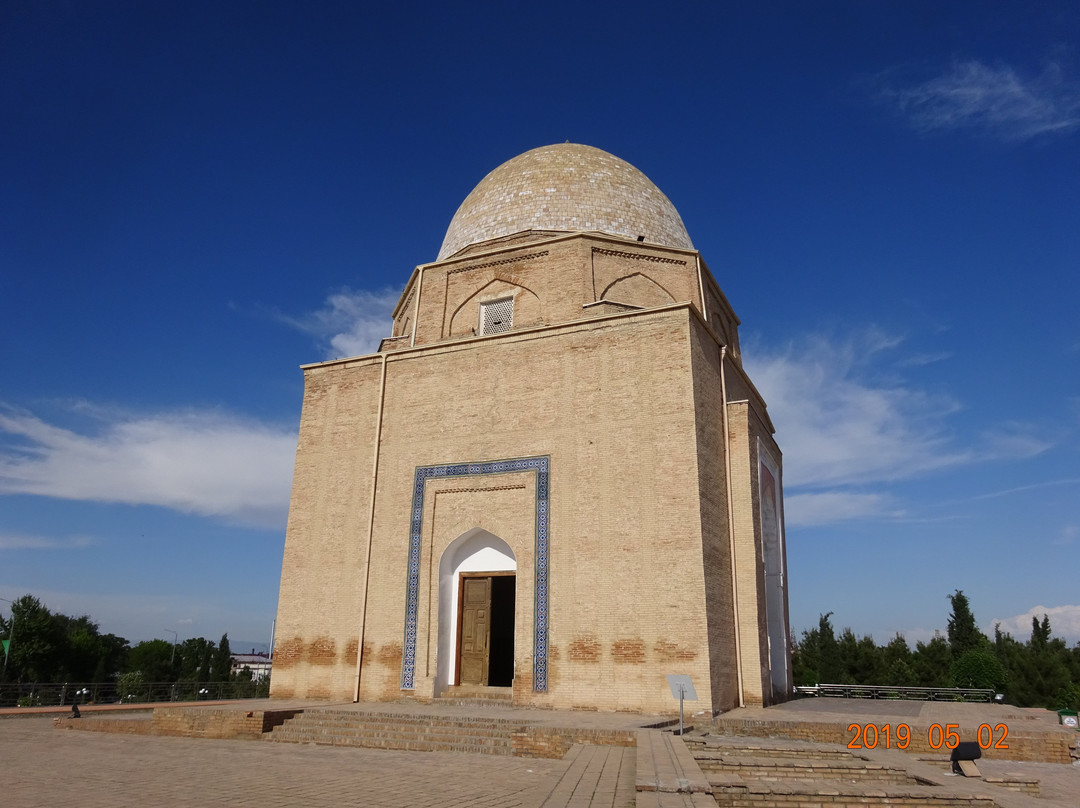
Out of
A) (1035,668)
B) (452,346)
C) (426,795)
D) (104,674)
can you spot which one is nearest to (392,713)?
(426,795)

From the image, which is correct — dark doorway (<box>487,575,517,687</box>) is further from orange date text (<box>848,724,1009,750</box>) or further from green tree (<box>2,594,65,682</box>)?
green tree (<box>2,594,65,682</box>)

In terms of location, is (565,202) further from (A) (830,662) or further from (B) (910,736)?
(A) (830,662)

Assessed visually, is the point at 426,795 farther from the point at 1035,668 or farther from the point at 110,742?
the point at 1035,668

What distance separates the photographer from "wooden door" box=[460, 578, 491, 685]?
10336mm

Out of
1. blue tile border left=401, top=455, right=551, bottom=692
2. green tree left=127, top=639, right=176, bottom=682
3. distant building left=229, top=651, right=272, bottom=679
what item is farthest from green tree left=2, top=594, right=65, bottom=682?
blue tile border left=401, top=455, right=551, bottom=692

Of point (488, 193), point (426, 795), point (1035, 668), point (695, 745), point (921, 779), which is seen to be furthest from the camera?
point (1035, 668)

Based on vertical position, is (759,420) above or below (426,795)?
above

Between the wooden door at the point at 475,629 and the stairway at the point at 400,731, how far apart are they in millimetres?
2110

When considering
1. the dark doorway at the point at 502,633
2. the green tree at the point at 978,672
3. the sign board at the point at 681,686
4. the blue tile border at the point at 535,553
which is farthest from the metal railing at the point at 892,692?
the sign board at the point at 681,686

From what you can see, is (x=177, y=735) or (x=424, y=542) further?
(x=424, y=542)

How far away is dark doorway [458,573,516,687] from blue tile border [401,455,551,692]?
0.66 meters

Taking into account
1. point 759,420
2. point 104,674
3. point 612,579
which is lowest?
point 104,674

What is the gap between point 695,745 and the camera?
Result: 641 centimetres

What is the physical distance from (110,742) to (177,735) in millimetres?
793
